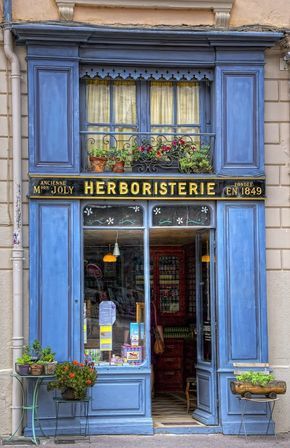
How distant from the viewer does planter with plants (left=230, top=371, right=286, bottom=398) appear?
11.4 meters

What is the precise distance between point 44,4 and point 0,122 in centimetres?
177

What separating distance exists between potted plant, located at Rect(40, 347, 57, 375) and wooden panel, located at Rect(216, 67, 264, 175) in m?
3.44

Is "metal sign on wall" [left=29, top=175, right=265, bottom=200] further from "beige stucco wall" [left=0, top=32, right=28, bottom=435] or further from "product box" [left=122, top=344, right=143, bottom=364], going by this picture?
"product box" [left=122, top=344, right=143, bottom=364]

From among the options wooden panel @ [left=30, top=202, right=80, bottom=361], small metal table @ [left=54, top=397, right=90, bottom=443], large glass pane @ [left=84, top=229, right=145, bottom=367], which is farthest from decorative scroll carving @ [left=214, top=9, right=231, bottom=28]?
small metal table @ [left=54, top=397, right=90, bottom=443]

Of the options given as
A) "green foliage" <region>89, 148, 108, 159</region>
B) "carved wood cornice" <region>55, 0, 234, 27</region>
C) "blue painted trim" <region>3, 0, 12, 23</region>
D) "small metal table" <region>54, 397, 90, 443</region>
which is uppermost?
"carved wood cornice" <region>55, 0, 234, 27</region>

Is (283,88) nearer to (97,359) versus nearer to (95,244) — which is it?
(95,244)

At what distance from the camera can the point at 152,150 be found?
1226cm

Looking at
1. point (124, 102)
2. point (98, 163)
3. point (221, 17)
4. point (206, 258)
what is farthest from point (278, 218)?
point (221, 17)

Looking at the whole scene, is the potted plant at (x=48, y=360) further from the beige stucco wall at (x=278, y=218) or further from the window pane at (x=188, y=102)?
the window pane at (x=188, y=102)

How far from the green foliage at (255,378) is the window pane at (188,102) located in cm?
370

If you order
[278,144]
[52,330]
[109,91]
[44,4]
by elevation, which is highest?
[44,4]

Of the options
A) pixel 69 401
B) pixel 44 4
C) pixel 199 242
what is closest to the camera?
pixel 69 401

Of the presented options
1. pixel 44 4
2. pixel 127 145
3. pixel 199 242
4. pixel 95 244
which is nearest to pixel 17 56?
pixel 44 4

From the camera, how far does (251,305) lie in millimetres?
12016
